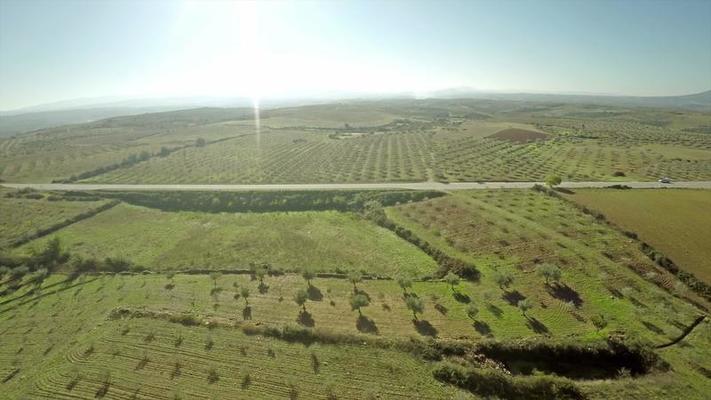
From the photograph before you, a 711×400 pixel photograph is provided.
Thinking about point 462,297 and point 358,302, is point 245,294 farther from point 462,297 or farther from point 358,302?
point 462,297

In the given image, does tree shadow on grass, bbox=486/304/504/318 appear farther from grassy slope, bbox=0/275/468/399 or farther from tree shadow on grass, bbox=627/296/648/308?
tree shadow on grass, bbox=627/296/648/308

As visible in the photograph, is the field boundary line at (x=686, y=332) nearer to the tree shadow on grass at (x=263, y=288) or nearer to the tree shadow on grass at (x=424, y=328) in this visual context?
the tree shadow on grass at (x=424, y=328)

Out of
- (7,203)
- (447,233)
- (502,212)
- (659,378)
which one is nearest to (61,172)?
(7,203)

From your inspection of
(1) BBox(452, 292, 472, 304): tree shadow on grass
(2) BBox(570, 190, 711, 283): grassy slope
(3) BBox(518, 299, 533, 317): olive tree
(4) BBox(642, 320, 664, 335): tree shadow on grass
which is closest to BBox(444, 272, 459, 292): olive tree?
(1) BBox(452, 292, 472, 304): tree shadow on grass

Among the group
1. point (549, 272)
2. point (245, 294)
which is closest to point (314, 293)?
point (245, 294)

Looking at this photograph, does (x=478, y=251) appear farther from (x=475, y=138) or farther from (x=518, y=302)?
(x=475, y=138)
